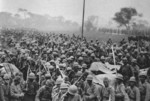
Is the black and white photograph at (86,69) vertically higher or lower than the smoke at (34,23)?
lower

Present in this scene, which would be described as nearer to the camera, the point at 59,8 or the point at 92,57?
the point at 92,57

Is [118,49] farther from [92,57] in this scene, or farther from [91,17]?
[91,17]

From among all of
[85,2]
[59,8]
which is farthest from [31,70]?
[59,8]

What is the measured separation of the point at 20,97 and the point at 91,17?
18.2 m

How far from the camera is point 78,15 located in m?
23.2

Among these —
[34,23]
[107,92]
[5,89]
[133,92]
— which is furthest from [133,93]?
[34,23]

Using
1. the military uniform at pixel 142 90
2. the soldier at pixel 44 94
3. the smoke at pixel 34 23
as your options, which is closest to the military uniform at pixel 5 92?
the soldier at pixel 44 94

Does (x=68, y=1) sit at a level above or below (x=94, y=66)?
above

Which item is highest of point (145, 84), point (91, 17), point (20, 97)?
point (91, 17)

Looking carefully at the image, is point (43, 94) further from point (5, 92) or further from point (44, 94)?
point (5, 92)

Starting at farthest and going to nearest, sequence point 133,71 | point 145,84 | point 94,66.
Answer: point 94,66
point 133,71
point 145,84

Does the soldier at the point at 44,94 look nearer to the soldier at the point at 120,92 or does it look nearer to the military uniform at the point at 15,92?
the military uniform at the point at 15,92

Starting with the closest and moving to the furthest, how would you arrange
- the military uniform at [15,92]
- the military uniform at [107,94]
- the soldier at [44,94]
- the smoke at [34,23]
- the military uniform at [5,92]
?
the soldier at [44,94]
the military uniform at [107,94]
the military uniform at [5,92]
the military uniform at [15,92]
the smoke at [34,23]

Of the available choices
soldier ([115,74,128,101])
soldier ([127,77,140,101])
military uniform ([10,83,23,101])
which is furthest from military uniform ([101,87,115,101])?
military uniform ([10,83,23,101])
